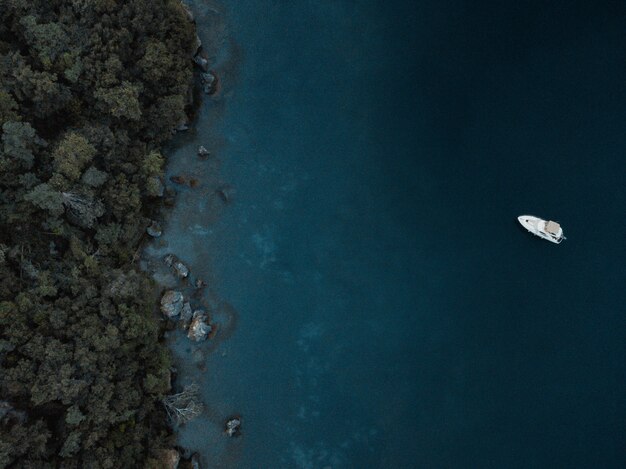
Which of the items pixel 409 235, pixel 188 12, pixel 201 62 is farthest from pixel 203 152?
pixel 409 235

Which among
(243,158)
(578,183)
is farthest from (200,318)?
(578,183)

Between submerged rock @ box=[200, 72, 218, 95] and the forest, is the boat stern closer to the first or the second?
submerged rock @ box=[200, 72, 218, 95]

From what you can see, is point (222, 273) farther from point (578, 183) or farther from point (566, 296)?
point (578, 183)

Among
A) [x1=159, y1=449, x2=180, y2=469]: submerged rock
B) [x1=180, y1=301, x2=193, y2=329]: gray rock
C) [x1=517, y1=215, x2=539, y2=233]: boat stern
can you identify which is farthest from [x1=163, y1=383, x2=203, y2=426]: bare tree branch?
[x1=517, y1=215, x2=539, y2=233]: boat stern

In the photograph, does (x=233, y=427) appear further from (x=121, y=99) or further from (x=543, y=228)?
(x=543, y=228)

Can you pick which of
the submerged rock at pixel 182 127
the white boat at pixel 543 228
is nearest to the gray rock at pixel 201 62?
the submerged rock at pixel 182 127

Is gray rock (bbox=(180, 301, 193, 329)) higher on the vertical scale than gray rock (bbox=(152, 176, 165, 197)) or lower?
lower
